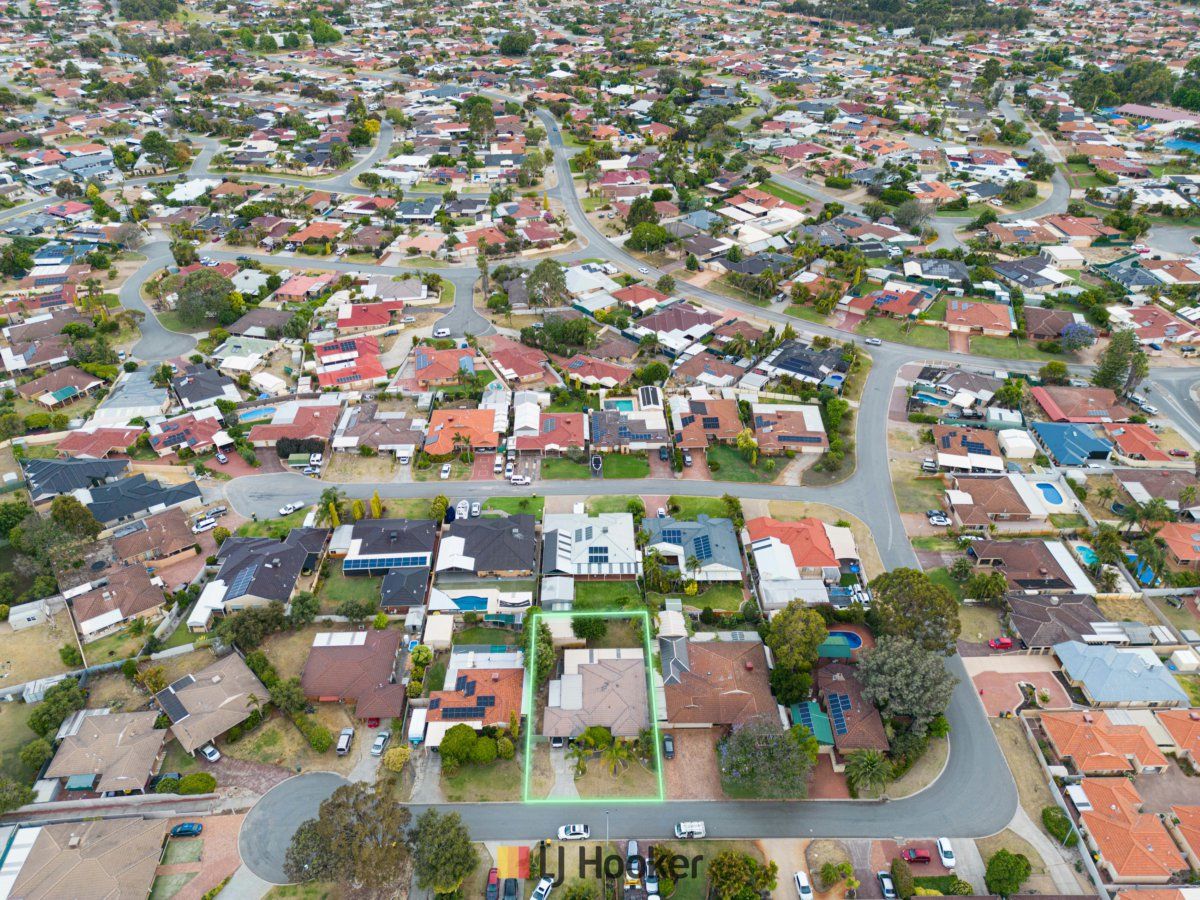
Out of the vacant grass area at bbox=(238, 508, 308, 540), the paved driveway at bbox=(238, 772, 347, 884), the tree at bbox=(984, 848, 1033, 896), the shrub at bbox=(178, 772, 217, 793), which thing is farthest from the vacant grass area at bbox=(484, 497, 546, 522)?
the tree at bbox=(984, 848, 1033, 896)

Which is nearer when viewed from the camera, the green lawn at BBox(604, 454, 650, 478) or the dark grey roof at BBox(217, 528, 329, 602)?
the dark grey roof at BBox(217, 528, 329, 602)

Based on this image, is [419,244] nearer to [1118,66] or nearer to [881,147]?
[881,147]

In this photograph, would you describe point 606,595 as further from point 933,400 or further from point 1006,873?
point 933,400

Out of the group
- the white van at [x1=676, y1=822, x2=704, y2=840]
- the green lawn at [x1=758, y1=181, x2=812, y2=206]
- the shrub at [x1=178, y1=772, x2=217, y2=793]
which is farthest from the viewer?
the green lawn at [x1=758, y1=181, x2=812, y2=206]

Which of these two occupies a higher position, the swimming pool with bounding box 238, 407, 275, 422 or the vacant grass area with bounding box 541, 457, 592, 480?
the vacant grass area with bounding box 541, 457, 592, 480

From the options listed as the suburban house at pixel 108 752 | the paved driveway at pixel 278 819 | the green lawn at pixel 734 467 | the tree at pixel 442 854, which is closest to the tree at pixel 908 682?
the green lawn at pixel 734 467

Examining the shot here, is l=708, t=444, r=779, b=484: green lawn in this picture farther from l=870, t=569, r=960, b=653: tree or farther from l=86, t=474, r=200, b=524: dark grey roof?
l=86, t=474, r=200, b=524: dark grey roof

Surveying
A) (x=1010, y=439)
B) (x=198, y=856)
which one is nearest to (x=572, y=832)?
(x=198, y=856)
